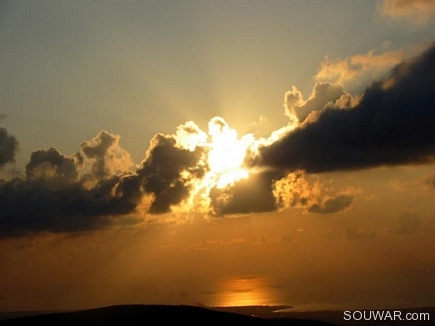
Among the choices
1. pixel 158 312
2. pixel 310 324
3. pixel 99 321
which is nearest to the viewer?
pixel 99 321

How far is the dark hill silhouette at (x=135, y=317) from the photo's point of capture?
11319 cm

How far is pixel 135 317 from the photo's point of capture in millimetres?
115500

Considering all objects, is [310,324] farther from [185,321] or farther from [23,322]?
[23,322]

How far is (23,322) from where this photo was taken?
389 ft

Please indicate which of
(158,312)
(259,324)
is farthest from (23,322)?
(259,324)

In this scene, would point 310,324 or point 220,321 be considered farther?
point 310,324

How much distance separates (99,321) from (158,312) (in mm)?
12726

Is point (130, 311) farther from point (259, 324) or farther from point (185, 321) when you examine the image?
point (259, 324)

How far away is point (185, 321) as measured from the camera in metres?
115

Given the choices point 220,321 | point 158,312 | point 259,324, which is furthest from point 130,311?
point 259,324

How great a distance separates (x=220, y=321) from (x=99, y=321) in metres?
22.7

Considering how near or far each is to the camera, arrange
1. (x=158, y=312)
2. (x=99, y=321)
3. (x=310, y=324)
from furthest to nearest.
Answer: (x=310, y=324)
(x=158, y=312)
(x=99, y=321)

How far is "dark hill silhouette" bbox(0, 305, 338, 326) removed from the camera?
113 m

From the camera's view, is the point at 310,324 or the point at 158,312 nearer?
the point at 158,312
